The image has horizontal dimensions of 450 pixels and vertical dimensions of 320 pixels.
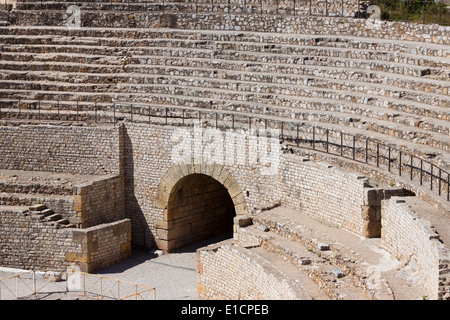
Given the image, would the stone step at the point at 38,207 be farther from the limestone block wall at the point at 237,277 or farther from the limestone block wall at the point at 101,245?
the limestone block wall at the point at 237,277

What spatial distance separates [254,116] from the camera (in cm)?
2911

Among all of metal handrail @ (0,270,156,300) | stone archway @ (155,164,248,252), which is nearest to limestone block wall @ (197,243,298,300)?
metal handrail @ (0,270,156,300)

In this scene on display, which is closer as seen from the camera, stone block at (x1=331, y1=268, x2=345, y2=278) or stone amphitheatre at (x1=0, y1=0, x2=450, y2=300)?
stone block at (x1=331, y1=268, x2=345, y2=278)

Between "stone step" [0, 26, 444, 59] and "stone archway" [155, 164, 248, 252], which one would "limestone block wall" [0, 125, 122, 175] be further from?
"stone step" [0, 26, 444, 59]

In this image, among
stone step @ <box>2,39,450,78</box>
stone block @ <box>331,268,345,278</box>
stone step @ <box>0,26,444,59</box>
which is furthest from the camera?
stone step @ <box>0,26,444,59</box>

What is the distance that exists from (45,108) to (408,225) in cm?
1418

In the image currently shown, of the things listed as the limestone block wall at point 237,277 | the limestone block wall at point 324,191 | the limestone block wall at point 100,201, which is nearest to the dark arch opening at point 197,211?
the limestone block wall at point 100,201

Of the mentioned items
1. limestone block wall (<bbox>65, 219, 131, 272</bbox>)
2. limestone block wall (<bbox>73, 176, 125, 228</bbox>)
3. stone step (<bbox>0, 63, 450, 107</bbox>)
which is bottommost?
limestone block wall (<bbox>65, 219, 131, 272</bbox>)

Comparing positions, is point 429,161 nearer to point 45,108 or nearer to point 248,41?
point 248,41

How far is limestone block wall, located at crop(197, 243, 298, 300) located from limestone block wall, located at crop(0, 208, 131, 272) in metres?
3.64

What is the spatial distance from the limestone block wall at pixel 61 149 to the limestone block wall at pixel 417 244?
380 inches

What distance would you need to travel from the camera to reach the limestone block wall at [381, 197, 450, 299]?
62.2 feet

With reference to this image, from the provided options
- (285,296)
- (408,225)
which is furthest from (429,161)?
(285,296)

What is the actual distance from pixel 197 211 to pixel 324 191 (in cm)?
597
